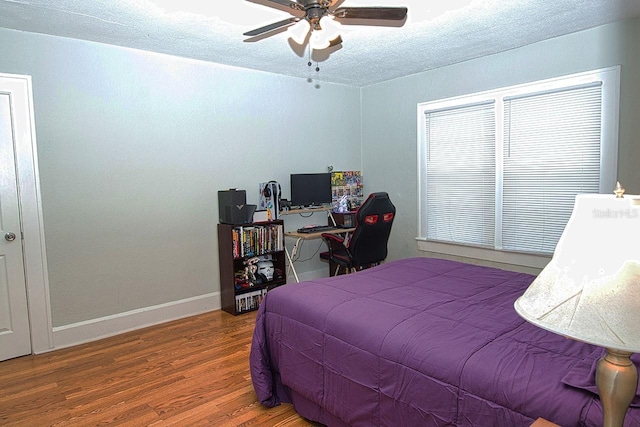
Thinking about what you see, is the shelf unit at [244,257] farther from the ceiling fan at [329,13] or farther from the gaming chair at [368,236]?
the ceiling fan at [329,13]

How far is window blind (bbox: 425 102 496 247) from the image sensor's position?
13.7 feet

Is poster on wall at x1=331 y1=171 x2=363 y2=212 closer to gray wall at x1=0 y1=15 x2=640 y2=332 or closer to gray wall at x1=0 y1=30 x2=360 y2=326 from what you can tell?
gray wall at x1=0 y1=15 x2=640 y2=332

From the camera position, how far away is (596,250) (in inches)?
35.2

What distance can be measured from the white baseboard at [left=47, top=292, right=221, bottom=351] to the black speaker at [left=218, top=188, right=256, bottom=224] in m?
0.82

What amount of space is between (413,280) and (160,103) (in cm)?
277

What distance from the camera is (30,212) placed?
3.19m

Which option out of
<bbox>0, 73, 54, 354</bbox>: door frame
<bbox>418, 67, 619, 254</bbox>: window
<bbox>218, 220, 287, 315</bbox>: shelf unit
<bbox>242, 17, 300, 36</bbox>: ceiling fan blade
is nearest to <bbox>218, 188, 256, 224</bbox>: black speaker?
<bbox>218, 220, 287, 315</bbox>: shelf unit

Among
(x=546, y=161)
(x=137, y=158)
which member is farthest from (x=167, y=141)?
(x=546, y=161)

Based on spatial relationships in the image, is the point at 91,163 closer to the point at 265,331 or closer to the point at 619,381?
the point at 265,331

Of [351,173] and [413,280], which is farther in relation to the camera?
[351,173]

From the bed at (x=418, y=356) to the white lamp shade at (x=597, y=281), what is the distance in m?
0.56

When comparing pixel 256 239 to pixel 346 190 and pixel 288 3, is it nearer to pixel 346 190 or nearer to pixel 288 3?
pixel 346 190

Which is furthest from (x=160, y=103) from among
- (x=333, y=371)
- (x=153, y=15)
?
(x=333, y=371)

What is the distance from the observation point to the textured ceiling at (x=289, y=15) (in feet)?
9.04
